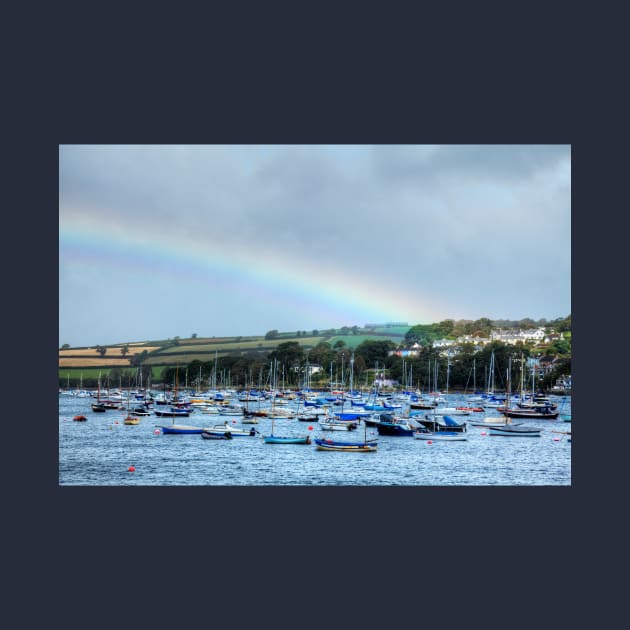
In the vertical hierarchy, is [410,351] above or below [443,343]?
below

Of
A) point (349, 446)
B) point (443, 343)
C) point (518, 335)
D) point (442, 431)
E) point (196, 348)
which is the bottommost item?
point (442, 431)

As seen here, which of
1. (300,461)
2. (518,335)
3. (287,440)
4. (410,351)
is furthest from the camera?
(410,351)

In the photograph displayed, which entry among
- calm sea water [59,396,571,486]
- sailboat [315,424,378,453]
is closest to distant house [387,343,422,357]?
→ calm sea water [59,396,571,486]

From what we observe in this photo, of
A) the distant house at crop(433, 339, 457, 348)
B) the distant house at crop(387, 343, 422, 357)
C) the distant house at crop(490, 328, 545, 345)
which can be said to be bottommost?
the distant house at crop(387, 343, 422, 357)

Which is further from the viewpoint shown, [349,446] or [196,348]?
[196,348]

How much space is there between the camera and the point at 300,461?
25.5 m

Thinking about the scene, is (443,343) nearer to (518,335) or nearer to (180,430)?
(518,335)

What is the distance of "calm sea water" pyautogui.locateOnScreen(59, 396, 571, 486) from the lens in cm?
2145

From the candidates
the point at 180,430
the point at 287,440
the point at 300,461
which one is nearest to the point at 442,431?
the point at 287,440

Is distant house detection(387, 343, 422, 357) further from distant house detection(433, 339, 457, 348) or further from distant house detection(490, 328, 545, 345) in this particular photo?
distant house detection(490, 328, 545, 345)

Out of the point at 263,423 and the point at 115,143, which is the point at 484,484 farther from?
the point at 263,423

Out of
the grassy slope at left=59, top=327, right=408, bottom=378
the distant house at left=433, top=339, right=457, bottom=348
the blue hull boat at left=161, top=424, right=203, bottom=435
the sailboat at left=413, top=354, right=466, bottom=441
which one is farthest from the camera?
the blue hull boat at left=161, top=424, right=203, bottom=435

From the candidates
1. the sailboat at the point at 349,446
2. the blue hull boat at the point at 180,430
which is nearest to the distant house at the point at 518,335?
the sailboat at the point at 349,446

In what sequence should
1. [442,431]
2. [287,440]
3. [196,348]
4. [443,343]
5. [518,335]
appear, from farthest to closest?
[442,431] → [443,343] → [518,335] → [287,440] → [196,348]
